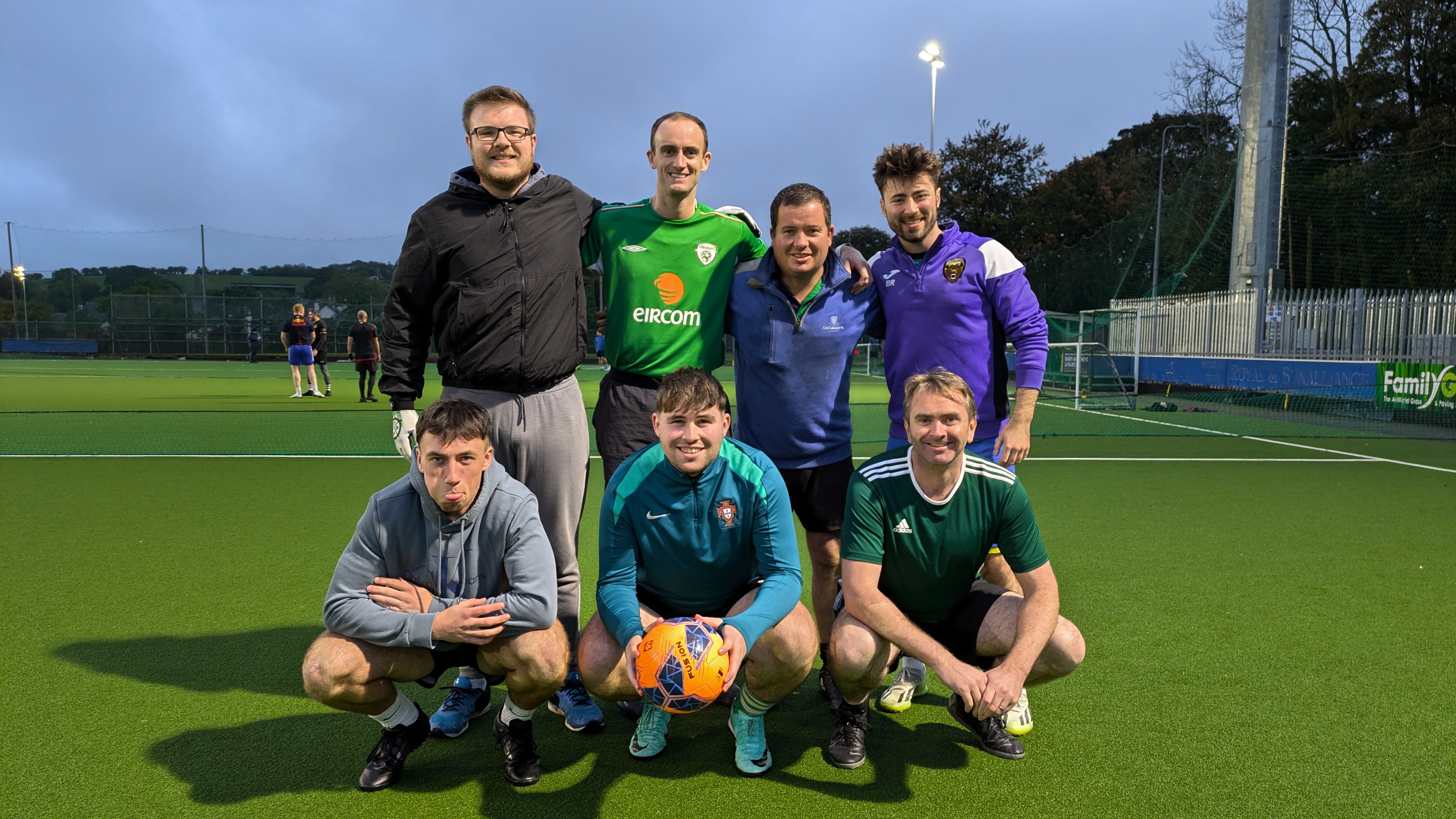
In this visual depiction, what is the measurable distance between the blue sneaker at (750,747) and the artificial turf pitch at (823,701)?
0.14ft

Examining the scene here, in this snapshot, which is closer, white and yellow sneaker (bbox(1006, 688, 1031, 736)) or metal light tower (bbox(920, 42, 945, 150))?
white and yellow sneaker (bbox(1006, 688, 1031, 736))

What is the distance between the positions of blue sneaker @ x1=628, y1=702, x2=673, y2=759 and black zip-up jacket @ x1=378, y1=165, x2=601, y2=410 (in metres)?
1.29

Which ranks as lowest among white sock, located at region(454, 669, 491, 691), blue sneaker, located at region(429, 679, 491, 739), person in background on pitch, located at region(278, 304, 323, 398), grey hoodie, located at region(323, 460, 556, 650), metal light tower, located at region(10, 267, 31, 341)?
blue sneaker, located at region(429, 679, 491, 739)

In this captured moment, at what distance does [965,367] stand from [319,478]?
6562 mm

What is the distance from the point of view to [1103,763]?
115 inches

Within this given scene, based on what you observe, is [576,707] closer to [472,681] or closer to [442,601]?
[472,681]

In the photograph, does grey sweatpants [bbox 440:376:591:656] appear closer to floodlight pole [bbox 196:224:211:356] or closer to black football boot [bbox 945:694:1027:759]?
black football boot [bbox 945:694:1027:759]

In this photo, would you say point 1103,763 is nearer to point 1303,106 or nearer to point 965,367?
point 965,367

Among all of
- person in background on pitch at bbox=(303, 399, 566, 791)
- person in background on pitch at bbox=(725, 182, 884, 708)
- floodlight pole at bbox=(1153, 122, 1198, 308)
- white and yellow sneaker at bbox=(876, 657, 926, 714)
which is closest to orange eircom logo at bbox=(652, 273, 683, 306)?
person in background on pitch at bbox=(725, 182, 884, 708)

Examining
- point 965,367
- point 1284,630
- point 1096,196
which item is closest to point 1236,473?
point 1284,630

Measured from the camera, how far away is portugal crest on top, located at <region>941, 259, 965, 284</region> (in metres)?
3.56

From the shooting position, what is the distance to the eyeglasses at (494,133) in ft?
11.1

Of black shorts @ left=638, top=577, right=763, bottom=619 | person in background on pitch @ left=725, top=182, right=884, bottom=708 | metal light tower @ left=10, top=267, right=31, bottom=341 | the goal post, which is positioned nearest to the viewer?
black shorts @ left=638, top=577, right=763, bottom=619

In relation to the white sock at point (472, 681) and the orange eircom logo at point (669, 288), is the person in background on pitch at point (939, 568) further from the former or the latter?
the white sock at point (472, 681)
